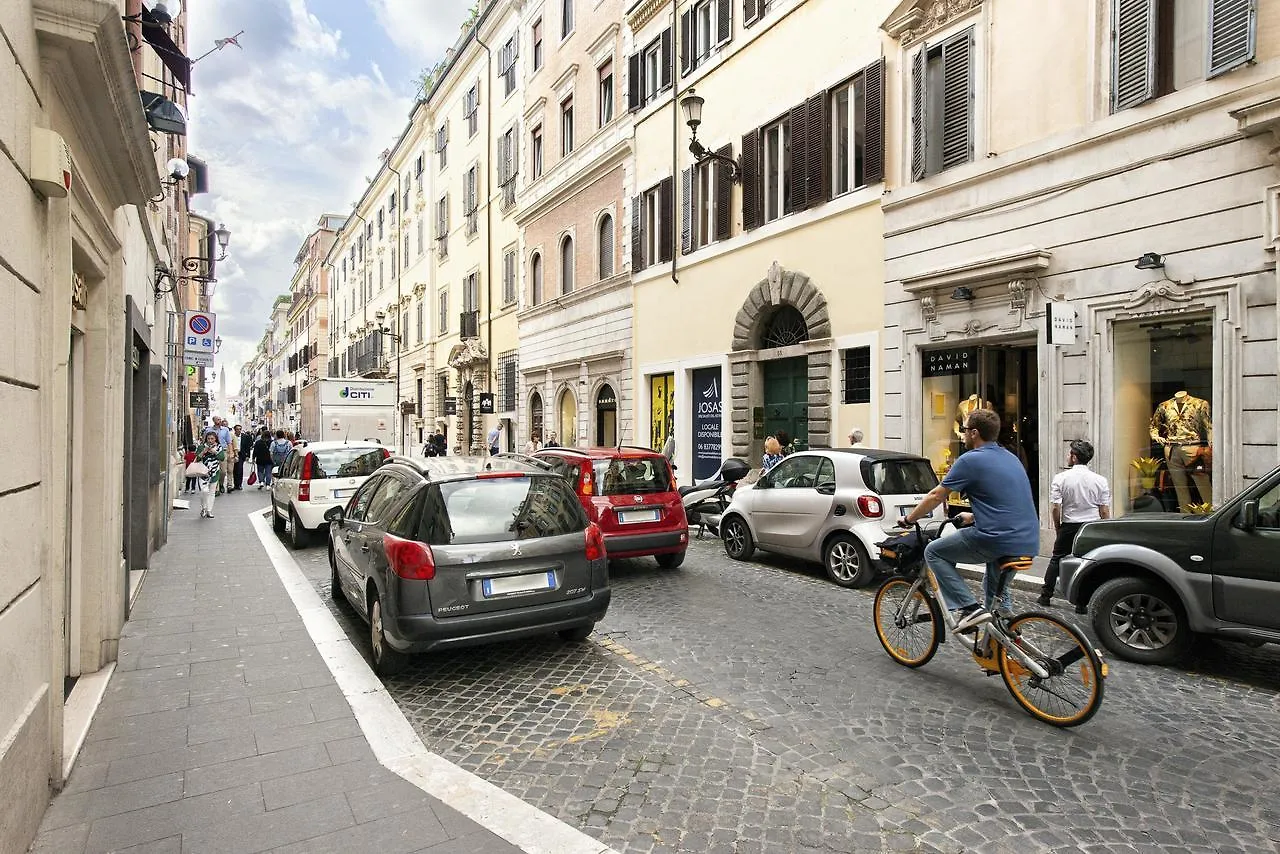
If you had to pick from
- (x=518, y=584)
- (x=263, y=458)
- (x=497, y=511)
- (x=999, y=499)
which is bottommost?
(x=518, y=584)

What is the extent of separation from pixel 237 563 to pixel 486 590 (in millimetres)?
6295

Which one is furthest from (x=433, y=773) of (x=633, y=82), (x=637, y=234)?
(x=633, y=82)

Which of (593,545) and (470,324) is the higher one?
(470,324)

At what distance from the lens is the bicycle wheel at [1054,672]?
168 inches

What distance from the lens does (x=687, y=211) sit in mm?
18312

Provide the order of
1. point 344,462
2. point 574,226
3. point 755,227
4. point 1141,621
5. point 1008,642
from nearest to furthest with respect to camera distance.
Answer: point 1008,642 → point 1141,621 → point 344,462 → point 755,227 → point 574,226

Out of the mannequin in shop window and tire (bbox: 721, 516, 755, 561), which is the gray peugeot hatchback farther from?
the mannequin in shop window

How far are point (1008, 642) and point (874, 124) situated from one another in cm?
1080

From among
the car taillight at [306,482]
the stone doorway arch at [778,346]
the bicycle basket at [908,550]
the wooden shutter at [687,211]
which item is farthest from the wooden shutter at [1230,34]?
the car taillight at [306,482]

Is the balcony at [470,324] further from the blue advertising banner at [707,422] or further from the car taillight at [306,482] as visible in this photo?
the car taillight at [306,482]

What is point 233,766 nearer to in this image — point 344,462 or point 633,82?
point 344,462

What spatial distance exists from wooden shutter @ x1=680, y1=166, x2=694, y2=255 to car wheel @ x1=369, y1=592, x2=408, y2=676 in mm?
14268

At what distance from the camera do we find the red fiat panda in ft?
28.8

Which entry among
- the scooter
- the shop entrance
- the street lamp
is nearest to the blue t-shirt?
the shop entrance
